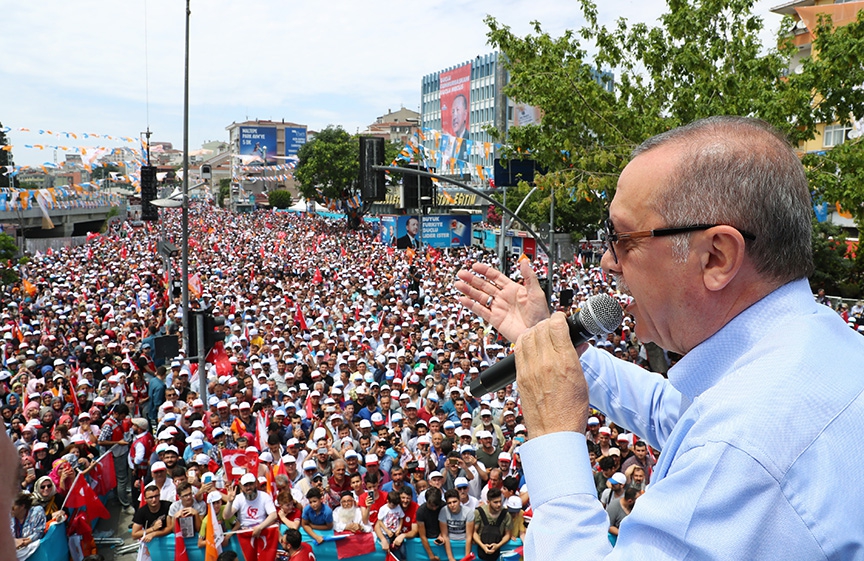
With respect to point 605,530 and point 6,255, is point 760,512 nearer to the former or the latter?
point 605,530

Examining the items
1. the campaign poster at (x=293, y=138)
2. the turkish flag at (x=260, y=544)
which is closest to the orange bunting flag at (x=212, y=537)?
the turkish flag at (x=260, y=544)

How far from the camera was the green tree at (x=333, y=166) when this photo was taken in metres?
62.2

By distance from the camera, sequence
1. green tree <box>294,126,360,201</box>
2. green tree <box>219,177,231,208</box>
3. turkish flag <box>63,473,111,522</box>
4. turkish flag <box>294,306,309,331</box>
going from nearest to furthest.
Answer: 1. turkish flag <box>63,473,111,522</box>
2. turkish flag <box>294,306,309,331</box>
3. green tree <box>294,126,360,201</box>
4. green tree <box>219,177,231,208</box>

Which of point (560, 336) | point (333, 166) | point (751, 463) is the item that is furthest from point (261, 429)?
point (333, 166)

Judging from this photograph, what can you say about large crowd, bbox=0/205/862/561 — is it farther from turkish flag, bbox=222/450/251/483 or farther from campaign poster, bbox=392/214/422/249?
campaign poster, bbox=392/214/422/249

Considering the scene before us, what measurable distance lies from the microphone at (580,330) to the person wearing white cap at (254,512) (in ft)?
19.3

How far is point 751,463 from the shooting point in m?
1.10

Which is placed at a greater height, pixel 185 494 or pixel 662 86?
pixel 662 86

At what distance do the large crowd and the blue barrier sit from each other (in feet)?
0.33

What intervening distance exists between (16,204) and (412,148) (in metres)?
21.5

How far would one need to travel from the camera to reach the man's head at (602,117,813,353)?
4.60 ft

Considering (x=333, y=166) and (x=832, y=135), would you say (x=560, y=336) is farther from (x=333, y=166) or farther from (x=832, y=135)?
(x=333, y=166)

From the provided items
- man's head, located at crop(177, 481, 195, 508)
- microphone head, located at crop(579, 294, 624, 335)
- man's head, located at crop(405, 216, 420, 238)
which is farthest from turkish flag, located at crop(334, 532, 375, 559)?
man's head, located at crop(405, 216, 420, 238)

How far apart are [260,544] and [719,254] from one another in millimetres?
6973
